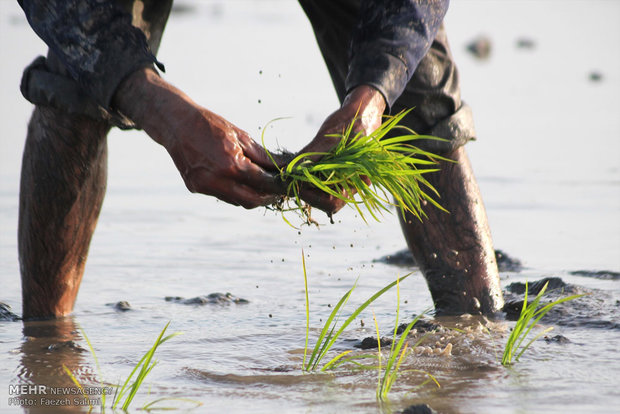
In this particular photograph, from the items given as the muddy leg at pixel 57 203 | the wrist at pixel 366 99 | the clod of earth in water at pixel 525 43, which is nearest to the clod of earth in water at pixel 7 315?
the muddy leg at pixel 57 203

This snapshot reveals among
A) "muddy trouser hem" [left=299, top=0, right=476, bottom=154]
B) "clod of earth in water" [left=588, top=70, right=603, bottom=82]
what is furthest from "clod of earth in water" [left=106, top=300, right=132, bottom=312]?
"clod of earth in water" [left=588, top=70, right=603, bottom=82]

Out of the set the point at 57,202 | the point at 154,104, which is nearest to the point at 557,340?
the point at 154,104

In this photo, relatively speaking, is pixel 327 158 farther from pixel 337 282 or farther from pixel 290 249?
pixel 290 249

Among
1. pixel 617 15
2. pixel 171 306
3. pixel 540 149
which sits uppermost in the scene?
pixel 617 15

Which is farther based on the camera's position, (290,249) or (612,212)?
(612,212)

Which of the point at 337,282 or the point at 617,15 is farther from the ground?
the point at 617,15

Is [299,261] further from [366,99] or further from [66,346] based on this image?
[366,99]

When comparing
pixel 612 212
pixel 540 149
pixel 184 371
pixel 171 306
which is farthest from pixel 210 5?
pixel 184 371

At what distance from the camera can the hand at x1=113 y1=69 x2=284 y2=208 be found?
2.47 metres

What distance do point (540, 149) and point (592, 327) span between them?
12.1ft

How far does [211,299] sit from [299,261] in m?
0.71

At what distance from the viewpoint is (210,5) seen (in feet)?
45.3

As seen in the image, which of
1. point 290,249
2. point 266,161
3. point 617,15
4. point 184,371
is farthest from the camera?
point 617,15

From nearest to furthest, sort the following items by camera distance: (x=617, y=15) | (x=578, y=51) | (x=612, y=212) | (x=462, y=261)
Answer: (x=462, y=261)
(x=612, y=212)
(x=578, y=51)
(x=617, y=15)
